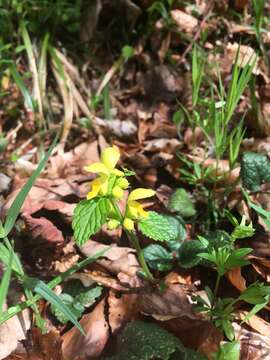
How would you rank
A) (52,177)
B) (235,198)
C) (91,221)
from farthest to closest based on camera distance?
(52,177)
(235,198)
(91,221)

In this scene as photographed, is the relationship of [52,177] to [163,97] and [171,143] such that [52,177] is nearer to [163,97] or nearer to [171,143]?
[171,143]

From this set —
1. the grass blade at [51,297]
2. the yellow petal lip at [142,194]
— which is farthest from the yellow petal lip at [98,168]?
the grass blade at [51,297]

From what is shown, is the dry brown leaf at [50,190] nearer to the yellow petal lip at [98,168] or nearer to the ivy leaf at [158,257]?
the ivy leaf at [158,257]

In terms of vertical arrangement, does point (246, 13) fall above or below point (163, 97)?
above

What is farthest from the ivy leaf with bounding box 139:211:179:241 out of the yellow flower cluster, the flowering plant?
the yellow flower cluster

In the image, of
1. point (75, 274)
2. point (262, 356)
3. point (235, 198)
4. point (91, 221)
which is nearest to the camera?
point (91, 221)

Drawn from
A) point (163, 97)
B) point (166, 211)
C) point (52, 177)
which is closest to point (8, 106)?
point (52, 177)

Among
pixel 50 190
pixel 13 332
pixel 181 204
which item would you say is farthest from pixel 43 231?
pixel 181 204
